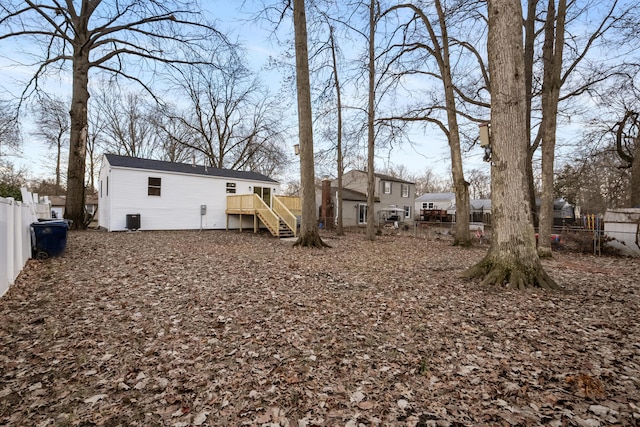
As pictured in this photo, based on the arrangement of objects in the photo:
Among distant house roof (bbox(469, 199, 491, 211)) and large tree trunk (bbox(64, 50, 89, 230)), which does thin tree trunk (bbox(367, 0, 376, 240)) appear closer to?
large tree trunk (bbox(64, 50, 89, 230))

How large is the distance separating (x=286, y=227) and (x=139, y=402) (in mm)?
13392

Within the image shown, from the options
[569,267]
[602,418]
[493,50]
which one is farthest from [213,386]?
[569,267]

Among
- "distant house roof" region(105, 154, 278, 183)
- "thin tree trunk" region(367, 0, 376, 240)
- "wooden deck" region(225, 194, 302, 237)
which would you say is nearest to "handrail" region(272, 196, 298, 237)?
"wooden deck" region(225, 194, 302, 237)

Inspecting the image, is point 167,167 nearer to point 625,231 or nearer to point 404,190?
point 625,231

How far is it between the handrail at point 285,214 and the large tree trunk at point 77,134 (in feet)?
29.5

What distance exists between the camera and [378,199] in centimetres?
2905

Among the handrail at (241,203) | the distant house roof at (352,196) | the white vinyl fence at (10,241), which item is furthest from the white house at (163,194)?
the distant house roof at (352,196)

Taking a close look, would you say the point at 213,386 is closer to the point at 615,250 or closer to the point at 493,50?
the point at 493,50

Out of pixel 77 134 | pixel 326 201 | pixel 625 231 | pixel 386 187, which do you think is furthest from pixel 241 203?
pixel 386 187

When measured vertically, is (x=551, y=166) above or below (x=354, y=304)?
above

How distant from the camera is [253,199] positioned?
657 inches

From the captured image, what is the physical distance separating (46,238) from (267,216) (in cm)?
907

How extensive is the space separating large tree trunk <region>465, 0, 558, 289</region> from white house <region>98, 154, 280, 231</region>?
15.8m

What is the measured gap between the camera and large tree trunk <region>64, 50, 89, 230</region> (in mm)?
13883
